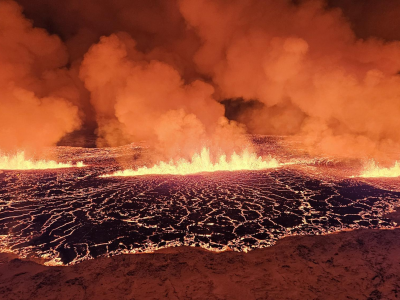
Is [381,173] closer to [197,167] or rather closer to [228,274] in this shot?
[197,167]

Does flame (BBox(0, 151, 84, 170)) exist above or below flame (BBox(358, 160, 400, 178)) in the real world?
above

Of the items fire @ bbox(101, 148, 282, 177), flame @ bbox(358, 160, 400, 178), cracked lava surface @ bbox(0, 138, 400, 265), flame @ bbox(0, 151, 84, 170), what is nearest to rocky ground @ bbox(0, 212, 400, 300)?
cracked lava surface @ bbox(0, 138, 400, 265)

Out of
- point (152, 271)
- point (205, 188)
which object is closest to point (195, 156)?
point (205, 188)

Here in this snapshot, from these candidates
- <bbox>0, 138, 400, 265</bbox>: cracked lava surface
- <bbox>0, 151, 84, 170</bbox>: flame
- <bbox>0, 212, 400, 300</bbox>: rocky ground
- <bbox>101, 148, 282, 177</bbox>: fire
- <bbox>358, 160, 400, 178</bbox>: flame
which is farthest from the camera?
<bbox>0, 151, 84, 170</bbox>: flame

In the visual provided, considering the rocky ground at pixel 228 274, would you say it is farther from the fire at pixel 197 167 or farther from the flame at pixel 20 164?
the flame at pixel 20 164

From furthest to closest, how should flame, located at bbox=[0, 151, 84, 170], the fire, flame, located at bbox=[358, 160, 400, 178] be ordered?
flame, located at bbox=[0, 151, 84, 170]
the fire
flame, located at bbox=[358, 160, 400, 178]

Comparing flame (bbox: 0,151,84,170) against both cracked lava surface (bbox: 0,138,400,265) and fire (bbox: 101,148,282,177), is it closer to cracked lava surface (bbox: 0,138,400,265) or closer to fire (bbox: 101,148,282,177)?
fire (bbox: 101,148,282,177)

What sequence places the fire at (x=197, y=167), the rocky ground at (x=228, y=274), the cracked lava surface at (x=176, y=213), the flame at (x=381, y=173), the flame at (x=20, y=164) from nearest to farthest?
1. the rocky ground at (x=228, y=274)
2. the cracked lava surface at (x=176, y=213)
3. the flame at (x=381, y=173)
4. the fire at (x=197, y=167)
5. the flame at (x=20, y=164)

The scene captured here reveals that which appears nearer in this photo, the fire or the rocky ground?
the rocky ground

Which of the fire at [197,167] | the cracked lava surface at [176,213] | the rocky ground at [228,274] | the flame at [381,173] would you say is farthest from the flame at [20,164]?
the flame at [381,173]
